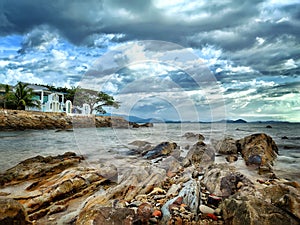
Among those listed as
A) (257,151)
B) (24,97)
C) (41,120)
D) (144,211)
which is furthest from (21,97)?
(144,211)

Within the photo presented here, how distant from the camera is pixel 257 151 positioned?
9367 millimetres

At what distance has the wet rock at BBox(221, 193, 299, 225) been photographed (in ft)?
11.3

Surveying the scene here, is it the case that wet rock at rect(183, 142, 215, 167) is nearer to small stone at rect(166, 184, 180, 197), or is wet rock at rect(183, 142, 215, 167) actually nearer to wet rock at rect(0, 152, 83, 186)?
small stone at rect(166, 184, 180, 197)

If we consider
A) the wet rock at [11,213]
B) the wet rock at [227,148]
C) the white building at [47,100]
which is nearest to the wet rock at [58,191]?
the wet rock at [11,213]

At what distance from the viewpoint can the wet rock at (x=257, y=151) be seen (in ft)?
28.5

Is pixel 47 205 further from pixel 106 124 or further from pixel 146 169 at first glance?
pixel 106 124

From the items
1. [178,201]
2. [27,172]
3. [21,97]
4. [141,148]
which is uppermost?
[21,97]

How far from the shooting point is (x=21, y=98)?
1248 inches

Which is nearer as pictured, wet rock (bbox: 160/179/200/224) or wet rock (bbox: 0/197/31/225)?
wet rock (bbox: 0/197/31/225)

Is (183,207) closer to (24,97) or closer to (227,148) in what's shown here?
(227,148)

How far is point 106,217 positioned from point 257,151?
24.9 feet

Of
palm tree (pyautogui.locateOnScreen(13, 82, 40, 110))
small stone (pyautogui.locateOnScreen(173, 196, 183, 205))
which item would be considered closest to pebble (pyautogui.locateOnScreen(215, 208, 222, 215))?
small stone (pyautogui.locateOnScreen(173, 196, 183, 205))

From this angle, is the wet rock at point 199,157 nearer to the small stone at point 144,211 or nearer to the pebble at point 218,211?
the pebble at point 218,211

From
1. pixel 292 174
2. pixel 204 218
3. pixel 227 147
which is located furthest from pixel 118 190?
pixel 227 147
